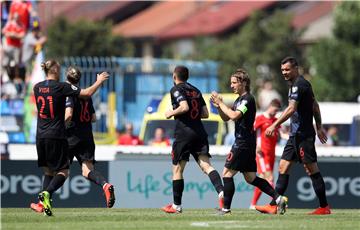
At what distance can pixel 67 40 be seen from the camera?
74.8 m

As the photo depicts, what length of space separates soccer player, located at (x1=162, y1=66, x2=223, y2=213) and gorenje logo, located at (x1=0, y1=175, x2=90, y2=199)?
18.1 feet

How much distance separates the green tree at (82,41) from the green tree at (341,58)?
22271 millimetres

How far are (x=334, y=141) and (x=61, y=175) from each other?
1292 centimetres

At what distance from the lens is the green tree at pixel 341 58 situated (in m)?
52.2

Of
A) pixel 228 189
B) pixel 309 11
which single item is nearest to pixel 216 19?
pixel 309 11

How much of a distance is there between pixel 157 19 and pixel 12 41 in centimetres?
7998

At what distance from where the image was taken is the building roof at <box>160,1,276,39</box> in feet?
328

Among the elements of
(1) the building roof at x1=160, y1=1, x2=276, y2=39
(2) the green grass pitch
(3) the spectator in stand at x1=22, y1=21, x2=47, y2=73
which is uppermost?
(1) the building roof at x1=160, y1=1, x2=276, y2=39

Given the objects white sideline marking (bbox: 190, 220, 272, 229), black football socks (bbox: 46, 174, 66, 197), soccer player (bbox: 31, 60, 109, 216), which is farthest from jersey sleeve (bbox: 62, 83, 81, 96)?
white sideline marking (bbox: 190, 220, 272, 229)

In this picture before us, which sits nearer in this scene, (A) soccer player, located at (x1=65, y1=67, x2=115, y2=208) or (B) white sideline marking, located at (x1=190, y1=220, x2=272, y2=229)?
(B) white sideline marking, located at (x1=190, y1=220, x2=272, y2=229)

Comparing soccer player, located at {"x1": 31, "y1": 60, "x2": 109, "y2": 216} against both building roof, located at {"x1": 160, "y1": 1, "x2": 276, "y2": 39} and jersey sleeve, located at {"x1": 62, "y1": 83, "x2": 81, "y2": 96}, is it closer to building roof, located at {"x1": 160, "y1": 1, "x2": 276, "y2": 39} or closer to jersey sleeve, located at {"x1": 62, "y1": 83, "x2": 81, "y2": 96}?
jersey sleeve, located at {"x1": 62, "y1": 83, "x2": 81, "y2": 96}

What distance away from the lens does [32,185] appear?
2214cm

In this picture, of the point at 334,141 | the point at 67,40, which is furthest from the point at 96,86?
the point at 67,40

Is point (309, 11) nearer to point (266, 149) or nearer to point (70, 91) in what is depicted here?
point (266, 149)
